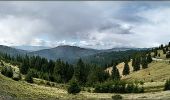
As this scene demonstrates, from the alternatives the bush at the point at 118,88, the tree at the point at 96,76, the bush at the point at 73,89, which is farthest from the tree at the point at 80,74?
the bush at the point at 73,89

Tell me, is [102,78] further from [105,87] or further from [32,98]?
[32,98]

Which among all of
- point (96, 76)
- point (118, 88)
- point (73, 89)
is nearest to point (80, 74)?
point (96, 76)

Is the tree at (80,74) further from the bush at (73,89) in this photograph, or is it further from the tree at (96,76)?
the bush at (73,89)

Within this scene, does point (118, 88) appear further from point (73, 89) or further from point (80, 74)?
point (80, 74)

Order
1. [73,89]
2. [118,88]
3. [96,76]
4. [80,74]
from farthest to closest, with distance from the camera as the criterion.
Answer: [80,74] → [96,76] → [118,88] → [73,89]

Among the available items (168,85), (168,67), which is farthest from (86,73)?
(168,85)

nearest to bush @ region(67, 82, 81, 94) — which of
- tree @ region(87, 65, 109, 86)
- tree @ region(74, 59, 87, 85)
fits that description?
tree @ region(87, 65, 109, 86)

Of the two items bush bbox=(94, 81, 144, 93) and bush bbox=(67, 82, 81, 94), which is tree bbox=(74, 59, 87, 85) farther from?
bush bbox=(67, 82, 81, 94)

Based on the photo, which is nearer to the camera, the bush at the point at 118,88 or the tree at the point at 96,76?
the bush at the point at 118,88

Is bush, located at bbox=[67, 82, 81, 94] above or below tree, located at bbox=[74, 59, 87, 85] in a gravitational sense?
above

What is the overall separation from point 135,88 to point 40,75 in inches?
2570

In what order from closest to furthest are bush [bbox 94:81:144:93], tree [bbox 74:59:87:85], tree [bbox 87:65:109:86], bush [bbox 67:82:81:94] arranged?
bush [bbox 67:82:81:94]
bush [bbox 94:81:144:93]
tree [bbox 87:65:109:86]
tree [bbox 74:59:87:85]

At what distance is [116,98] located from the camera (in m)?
93.3

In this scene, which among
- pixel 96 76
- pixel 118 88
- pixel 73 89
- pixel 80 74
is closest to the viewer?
pixel 73 89
